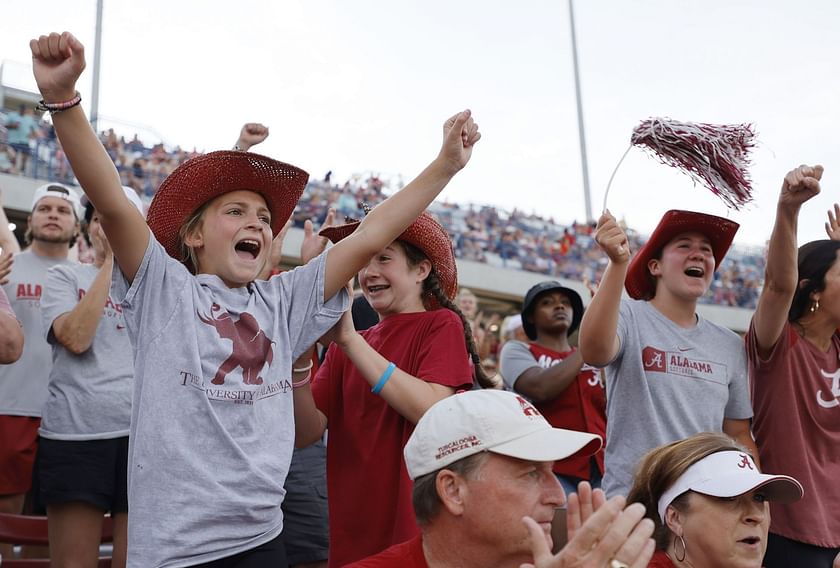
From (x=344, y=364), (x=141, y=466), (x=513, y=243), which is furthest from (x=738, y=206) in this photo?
(x=513, y=243)

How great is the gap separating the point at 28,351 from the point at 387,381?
2.31 meters

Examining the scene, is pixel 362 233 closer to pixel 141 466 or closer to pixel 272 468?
pixel 272 468

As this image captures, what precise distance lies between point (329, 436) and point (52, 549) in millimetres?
1128

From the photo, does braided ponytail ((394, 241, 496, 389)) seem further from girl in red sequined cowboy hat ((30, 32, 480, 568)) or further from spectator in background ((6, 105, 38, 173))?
spectator in background ((6, 105, 38, 173))

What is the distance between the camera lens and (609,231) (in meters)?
2.96

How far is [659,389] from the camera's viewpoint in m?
3.38

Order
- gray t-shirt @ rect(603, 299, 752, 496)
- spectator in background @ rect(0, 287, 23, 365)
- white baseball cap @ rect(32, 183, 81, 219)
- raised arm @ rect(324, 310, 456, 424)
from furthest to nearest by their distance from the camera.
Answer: white baseball cap @ rect(32, 183, 81, 219) → gray t-shirt @ rect(603, 299, 752, 496) → spectator in background @ rect(0, 287, 23, 365) → raised arm @ rect(324, 310, 456, 424)

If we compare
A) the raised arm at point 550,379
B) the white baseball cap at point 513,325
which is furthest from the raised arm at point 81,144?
the white baseball cap at point 513,325

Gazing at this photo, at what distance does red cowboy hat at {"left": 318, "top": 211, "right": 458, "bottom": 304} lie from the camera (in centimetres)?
321

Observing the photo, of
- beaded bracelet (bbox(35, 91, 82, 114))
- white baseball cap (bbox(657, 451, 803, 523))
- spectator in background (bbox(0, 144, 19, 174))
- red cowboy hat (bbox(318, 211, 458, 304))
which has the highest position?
spectator in background (bbox(0, 144, 19, 174))

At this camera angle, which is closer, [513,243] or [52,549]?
[52,549]

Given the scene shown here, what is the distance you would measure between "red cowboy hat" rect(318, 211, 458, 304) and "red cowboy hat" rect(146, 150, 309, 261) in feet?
1.45

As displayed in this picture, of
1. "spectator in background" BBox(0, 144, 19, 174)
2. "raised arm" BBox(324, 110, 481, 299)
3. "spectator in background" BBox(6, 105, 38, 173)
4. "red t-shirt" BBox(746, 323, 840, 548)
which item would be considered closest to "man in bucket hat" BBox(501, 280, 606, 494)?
"red t-shirt" BBox(746, 323, 840, 548)

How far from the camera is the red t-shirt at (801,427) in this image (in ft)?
11.1
